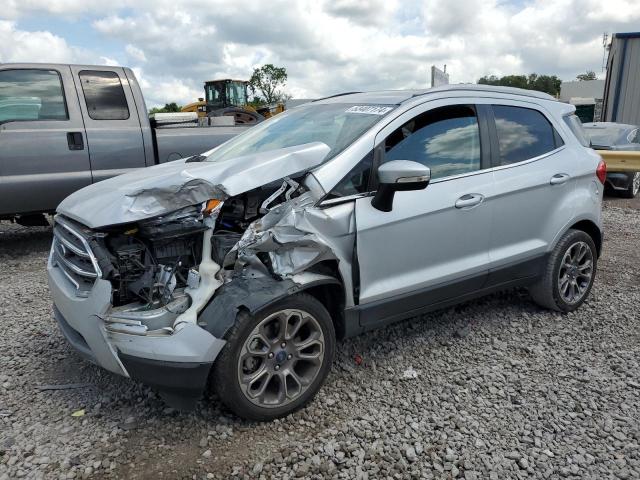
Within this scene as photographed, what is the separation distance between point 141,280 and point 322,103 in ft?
6.76

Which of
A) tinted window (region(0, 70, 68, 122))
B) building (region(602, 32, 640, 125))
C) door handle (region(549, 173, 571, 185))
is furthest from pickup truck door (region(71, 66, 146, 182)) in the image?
building (region(602, 32, 640, 125))

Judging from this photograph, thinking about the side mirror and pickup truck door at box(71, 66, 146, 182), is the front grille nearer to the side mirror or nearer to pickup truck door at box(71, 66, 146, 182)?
the side mirror

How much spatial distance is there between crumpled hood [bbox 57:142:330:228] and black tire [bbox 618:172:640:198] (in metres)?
9.13

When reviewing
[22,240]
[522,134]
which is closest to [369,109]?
[522,134]

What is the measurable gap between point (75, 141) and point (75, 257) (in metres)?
3.62

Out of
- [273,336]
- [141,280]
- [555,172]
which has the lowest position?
[273,336]

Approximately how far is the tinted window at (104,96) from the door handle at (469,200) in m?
4.59

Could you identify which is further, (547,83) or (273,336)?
(547,83)

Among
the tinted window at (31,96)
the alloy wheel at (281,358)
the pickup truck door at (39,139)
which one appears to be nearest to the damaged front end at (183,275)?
the alloy wheel at (281,358)

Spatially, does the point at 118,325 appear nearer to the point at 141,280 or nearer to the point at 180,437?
the point at 141,280

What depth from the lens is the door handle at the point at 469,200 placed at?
3.36 metres

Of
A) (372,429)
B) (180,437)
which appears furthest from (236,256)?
(372,429)

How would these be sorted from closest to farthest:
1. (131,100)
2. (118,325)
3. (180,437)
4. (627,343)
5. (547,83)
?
1. (118,325)
2. (180,437)
3. (627,343)
4. (131,100)
5. (547,83)

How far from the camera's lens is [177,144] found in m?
6.64
